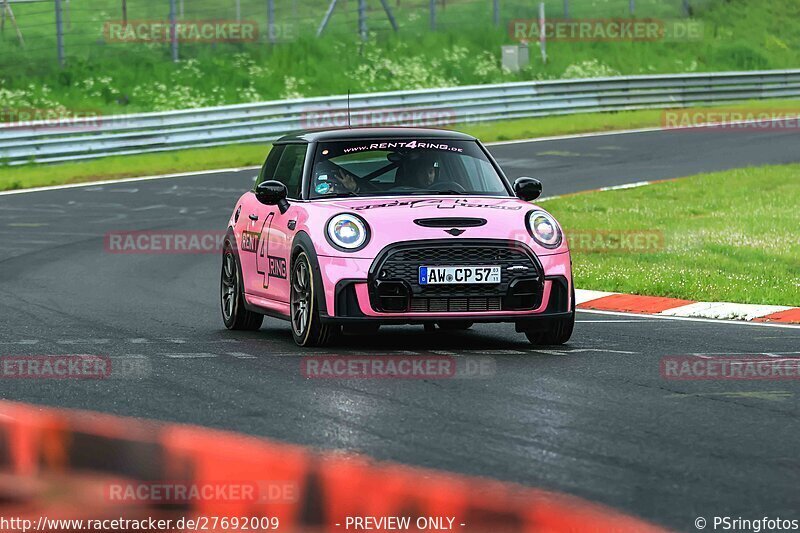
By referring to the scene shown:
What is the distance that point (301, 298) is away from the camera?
34.4 feet

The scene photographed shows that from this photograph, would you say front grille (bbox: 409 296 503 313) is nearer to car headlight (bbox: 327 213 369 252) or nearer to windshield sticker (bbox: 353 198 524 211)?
car headlight (bbox: 327 213 369 252)

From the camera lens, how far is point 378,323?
1002cm

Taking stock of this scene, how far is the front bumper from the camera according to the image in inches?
391

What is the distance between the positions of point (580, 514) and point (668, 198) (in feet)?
58.0

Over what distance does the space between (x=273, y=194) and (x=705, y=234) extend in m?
8.91

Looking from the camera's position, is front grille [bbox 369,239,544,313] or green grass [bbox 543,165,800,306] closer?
front grille [bbox 369,239,544,313]

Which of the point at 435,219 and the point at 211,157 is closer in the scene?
the point at 435,219

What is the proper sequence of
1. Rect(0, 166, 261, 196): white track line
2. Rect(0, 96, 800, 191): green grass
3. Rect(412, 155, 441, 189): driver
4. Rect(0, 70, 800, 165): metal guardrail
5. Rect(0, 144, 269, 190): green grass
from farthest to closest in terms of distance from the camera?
Rect(0, 70, 800, 165): metal guardrail < Rect(0, 96, 800, 191): green grass < Rect(0, 144, 269, 190): green grass < Rect(0, 166, 261, 196): white track line < Rect(412, 155, 441, 189): driver

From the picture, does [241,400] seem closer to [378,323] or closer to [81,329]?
[378,323]

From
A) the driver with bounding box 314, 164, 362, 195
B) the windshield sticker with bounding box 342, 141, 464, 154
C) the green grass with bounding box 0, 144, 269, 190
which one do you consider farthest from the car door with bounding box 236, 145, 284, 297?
the green grass with bounding box 0, 144, 269, 190

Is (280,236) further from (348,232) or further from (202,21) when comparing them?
(202,21)

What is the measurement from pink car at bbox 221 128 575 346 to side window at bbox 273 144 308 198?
2 centimetres

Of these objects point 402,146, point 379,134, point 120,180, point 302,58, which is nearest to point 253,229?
point 379,134

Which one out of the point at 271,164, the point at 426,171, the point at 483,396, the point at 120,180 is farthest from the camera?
the point at 120,180
